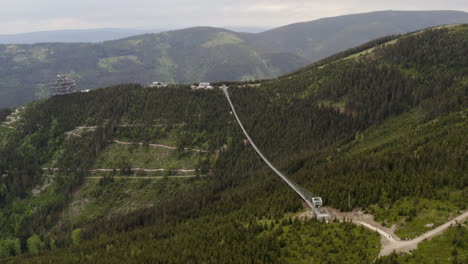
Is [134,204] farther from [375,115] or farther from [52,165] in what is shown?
[375,115]

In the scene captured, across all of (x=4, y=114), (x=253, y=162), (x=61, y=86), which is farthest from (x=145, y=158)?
(x=4, y=114)

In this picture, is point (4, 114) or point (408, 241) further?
point (4, 114)

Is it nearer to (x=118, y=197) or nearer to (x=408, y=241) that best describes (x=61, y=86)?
(x=118, y=197)

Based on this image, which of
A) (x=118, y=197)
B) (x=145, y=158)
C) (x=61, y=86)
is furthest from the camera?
(x=61, y=86)

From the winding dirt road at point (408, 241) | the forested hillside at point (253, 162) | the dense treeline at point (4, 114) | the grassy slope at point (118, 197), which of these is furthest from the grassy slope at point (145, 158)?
the winding dirt road at point (408, 241)

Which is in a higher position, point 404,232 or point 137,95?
point 137,95

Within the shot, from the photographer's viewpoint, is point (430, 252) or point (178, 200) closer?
point (430, 252)

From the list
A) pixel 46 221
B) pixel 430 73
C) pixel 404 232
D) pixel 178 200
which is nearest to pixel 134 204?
pixel 178 200

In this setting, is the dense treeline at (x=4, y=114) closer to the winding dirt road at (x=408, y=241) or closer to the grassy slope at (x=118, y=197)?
the grassy slope at (x=118, y=197)
